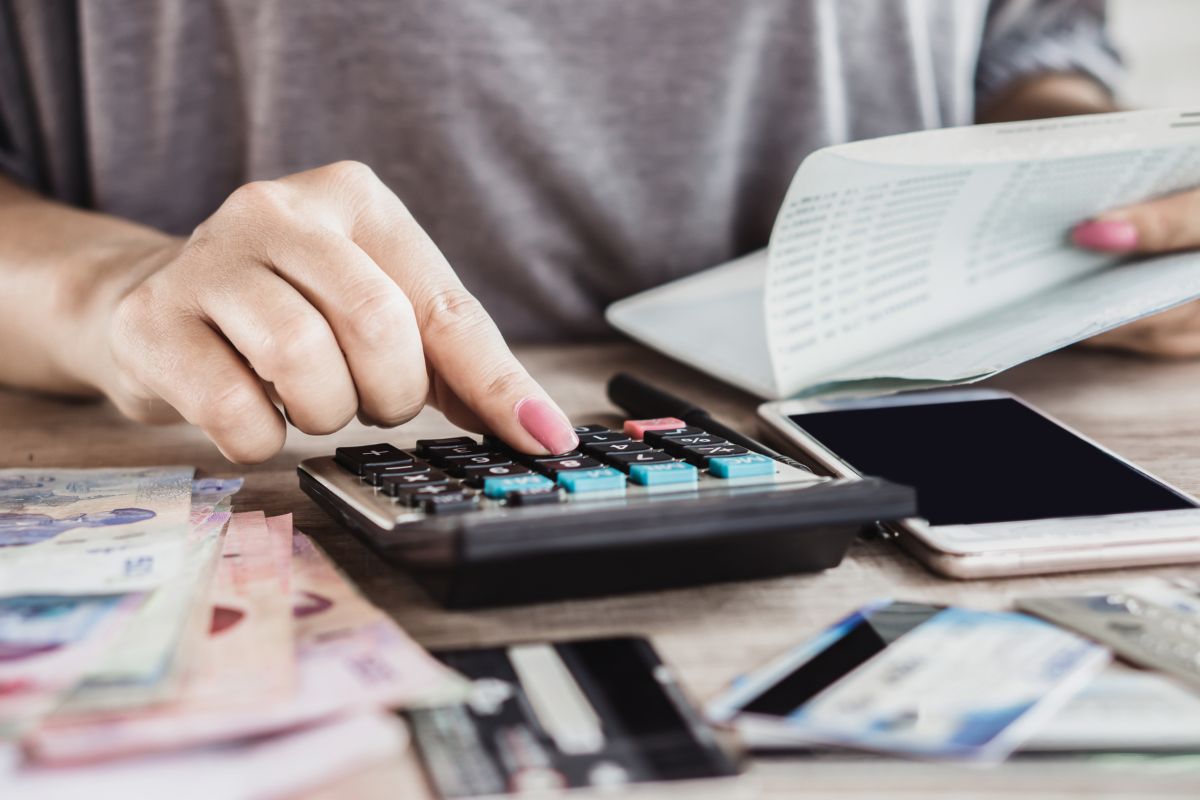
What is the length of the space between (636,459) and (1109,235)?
1.34 ft

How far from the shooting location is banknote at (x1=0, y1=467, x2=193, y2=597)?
0.32 metres

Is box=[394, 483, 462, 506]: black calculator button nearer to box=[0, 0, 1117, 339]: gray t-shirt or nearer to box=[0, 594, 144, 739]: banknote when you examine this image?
box=[0, 594, 144, 739]: banknote

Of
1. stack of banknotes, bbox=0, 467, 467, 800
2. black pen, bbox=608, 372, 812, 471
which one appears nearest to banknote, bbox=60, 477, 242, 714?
stack of banknotes, bbox=0, 467, 467, 800

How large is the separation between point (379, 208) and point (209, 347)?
0.11 m

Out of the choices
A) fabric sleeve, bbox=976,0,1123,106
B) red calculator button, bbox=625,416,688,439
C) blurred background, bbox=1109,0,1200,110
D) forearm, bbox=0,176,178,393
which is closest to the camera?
red calculator button, bbox=625,416,688,439

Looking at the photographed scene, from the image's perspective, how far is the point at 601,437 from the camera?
17.4 inches

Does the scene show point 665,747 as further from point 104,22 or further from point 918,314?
point 104,22

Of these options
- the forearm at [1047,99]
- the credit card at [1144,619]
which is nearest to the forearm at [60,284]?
the credit card at [1144,619]

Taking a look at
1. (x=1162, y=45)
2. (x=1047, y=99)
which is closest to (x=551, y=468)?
(x=1047, y=99)

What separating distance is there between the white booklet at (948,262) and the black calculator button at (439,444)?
0.18 meters

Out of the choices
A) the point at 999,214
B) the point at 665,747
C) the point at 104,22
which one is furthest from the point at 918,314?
the point at 104,22

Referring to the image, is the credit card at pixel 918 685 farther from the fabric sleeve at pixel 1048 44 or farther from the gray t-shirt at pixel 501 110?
the fabric sleeve at pixel 1048 44

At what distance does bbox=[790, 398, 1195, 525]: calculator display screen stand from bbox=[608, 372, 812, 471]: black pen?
4 cm

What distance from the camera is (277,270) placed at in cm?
46
